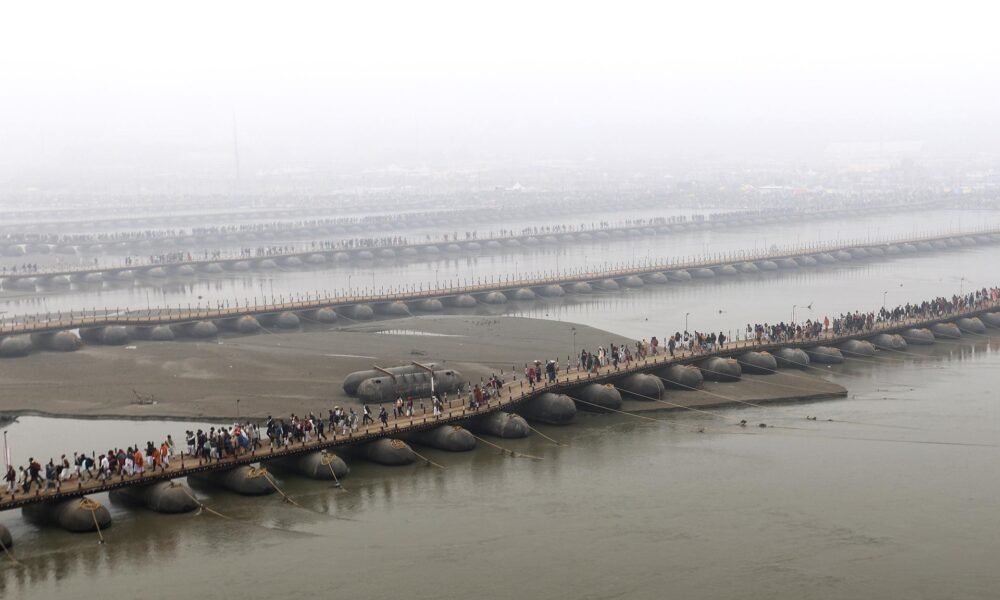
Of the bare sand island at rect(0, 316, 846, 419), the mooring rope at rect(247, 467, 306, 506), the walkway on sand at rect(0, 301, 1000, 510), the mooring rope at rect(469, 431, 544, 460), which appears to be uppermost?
the bare sand island at rect(0, 316, 846, 419)

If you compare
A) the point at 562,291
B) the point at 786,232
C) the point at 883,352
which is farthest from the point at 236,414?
the point at 786,232

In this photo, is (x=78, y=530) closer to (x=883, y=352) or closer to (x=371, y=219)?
(x=883, y=352)

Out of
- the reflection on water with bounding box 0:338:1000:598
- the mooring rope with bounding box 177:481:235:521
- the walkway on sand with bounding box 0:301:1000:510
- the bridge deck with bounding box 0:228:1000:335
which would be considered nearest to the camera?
the reflection on water with bounding box 0:338:1000:598

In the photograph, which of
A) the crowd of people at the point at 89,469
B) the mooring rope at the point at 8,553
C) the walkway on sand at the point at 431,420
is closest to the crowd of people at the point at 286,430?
the crowd of people at the point at 89,469

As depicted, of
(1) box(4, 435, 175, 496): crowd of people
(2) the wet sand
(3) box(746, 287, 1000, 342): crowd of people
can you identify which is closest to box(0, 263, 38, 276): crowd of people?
(2) the wet sand

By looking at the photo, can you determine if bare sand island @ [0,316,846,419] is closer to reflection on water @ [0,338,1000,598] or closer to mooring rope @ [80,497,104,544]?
reflection on water @ [0,338,1000,598]

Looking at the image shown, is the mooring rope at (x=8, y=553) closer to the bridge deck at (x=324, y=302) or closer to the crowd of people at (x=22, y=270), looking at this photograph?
the bridge deck at (x=324, y=302)
